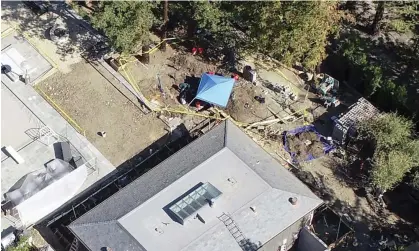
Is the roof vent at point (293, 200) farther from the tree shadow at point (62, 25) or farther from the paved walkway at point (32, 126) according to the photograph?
the tree shadow at point (62, 25)

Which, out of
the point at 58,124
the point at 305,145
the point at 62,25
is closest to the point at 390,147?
the point at 305,145

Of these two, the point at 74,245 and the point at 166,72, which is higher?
the point at 166,72

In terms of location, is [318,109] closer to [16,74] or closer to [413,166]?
[413,166]

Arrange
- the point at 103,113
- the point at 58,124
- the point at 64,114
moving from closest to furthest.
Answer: the point at 58,124, the point at 64,114, the point at 103,113

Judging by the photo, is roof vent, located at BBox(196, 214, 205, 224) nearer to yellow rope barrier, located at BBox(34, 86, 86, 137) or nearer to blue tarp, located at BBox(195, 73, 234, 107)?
blue tarp, located at BBox(195, 73, 234, 107)

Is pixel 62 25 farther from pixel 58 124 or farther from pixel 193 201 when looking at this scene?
pixel 193 201

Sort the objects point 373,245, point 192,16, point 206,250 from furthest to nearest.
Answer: point 192,16, point 373,245, point 206,250

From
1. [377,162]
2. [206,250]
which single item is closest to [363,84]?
[377,162]
